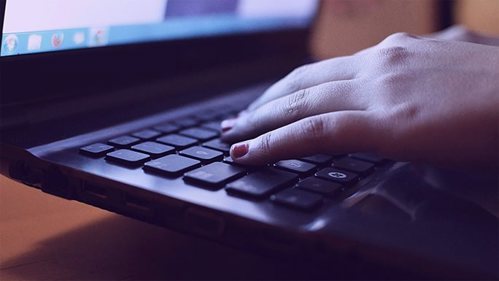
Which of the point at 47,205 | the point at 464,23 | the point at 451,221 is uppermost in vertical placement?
the point at 464,23

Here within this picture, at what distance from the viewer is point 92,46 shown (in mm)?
570

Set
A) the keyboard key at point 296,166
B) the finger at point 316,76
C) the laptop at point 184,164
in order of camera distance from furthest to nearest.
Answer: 1. the finger at point 316,76
2. the keyboard key at point 296,166
3. the laptop at point 184,164

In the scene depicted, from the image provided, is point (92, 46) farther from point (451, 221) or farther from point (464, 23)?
point (464, 23)

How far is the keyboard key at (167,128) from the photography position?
0.53 meters

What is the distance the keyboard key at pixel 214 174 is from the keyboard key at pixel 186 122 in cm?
14

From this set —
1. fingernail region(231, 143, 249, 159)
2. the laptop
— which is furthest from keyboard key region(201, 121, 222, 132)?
fingernail region(231, 143, 249, 159)

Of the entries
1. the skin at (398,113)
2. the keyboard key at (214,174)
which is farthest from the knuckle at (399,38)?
the keyboard key at (214,174)

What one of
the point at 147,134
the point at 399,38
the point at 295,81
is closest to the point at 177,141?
the point at 147,134

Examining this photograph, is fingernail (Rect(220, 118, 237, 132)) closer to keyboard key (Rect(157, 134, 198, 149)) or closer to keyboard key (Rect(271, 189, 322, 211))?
keyboard key (Rect(157, 134, 198, 149))

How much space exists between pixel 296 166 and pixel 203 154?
0.08 meters

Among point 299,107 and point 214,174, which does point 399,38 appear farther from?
point 214,174

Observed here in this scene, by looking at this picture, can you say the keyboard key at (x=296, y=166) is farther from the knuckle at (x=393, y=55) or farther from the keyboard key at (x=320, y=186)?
the knuckle at (x=393, y=55)

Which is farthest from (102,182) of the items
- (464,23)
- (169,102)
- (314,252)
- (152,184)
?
(464,23)

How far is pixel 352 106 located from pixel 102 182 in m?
0.21
